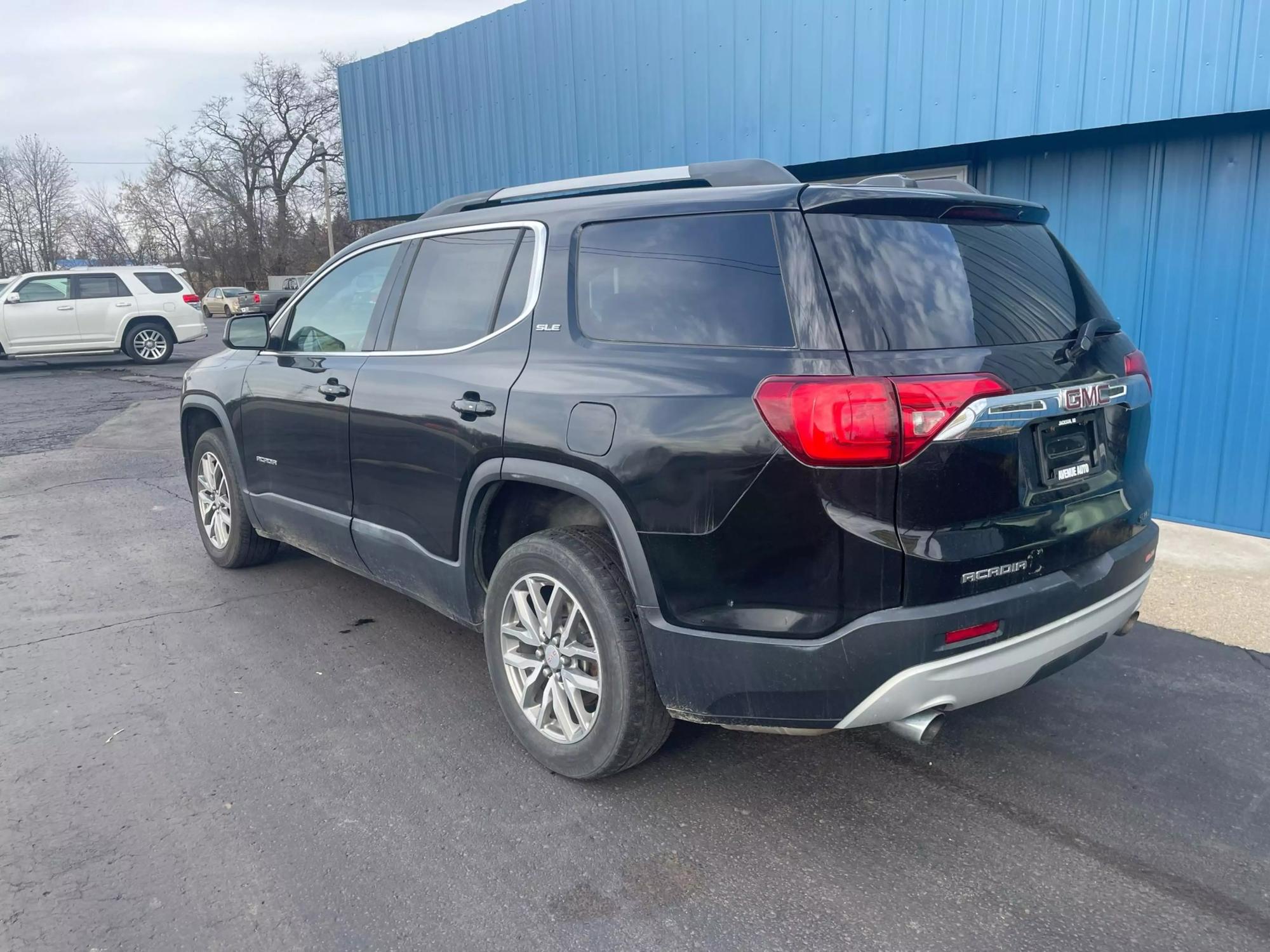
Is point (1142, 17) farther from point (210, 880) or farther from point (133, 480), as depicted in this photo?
point (133, 480)

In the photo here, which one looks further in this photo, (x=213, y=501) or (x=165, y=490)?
(x=165, y=490)

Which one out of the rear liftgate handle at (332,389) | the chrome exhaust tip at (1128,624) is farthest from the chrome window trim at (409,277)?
→ the chrome exhaust tip at (1128,624)

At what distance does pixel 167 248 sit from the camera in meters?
63.5

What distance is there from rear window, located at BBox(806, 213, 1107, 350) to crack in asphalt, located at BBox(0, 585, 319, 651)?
3.67 metres

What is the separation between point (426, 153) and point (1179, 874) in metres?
11.6

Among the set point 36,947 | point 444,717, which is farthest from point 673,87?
point 36,947

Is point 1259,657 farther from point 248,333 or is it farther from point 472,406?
point 248,333

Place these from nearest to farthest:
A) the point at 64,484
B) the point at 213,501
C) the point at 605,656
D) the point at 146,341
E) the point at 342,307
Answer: the point at 605,656 < the point at 342,307 < the point at 213,501 < the point at 64,484 < the point at 146,341

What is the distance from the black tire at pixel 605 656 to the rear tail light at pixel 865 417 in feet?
2.58

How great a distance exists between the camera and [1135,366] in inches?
130

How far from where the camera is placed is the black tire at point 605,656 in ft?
9.66

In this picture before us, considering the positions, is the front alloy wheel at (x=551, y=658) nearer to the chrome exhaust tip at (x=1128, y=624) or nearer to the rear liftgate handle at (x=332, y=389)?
the rear liftgate handle at (x=332, y=389)

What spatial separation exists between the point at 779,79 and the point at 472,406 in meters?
5.60

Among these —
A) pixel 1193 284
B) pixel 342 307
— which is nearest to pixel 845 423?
pixel 342 307
